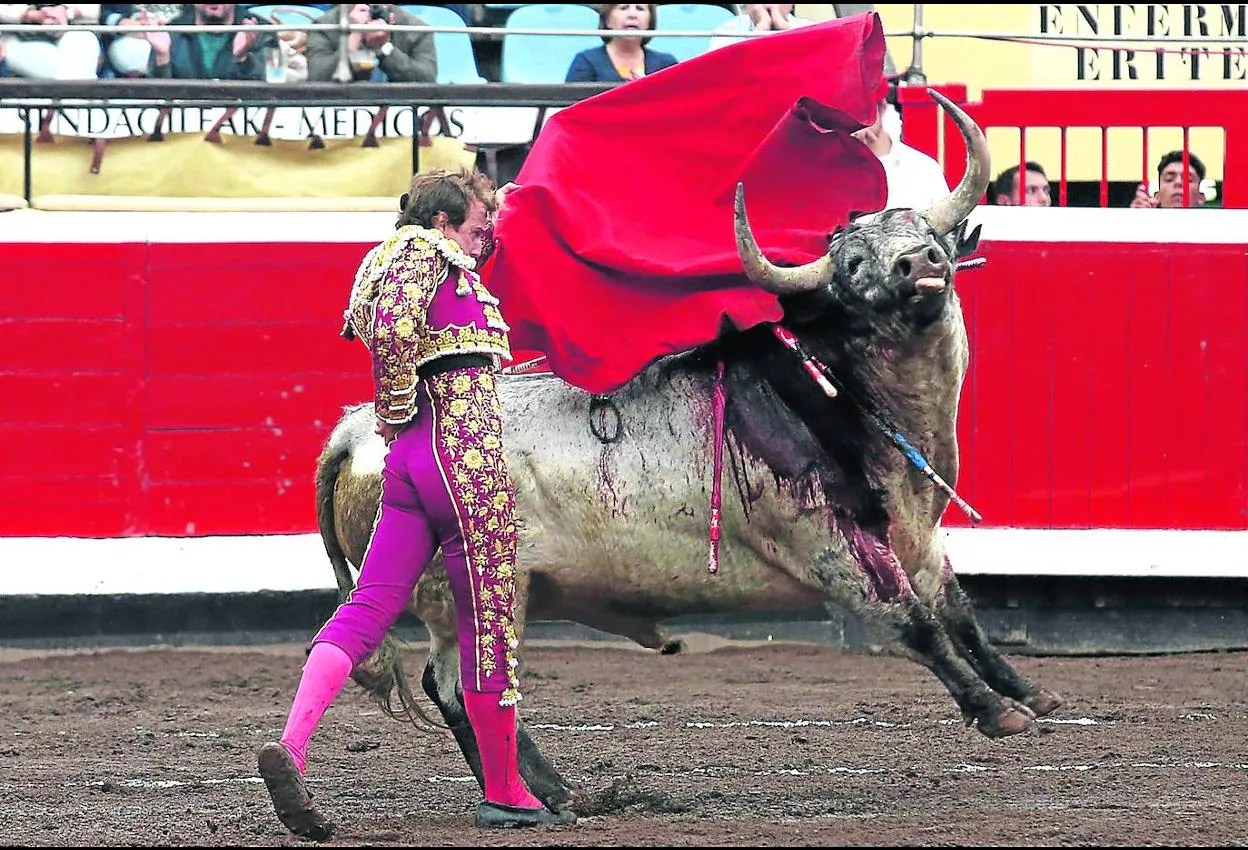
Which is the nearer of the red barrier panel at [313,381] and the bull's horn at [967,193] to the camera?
the bull's horn at [967,193]

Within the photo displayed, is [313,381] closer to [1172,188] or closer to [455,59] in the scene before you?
[455,59]

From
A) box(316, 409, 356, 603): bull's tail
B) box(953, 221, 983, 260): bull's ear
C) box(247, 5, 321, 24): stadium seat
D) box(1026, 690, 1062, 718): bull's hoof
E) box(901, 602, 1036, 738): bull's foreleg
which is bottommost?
box(1026, 690, 1062, 718): bull's hoof

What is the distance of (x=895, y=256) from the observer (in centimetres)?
475

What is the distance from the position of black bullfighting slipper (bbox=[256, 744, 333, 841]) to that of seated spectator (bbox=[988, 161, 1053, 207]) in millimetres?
4222

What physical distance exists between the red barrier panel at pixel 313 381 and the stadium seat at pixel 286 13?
1.08 meters

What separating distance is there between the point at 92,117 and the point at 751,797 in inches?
160

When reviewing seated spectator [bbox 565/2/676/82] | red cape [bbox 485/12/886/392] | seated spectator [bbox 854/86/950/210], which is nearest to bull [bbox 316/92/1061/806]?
red cape [bbox 485/12/886/392]

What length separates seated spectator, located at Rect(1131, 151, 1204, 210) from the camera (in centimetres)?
766

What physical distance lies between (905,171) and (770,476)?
2385 mm

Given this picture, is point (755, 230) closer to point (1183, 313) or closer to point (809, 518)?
point (809, 518)

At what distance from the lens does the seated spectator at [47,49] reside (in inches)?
323

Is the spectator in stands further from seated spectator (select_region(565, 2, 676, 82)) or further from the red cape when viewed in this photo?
the red cape

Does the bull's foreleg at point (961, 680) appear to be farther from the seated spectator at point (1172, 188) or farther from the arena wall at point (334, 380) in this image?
the seated spectator at point (1172, 188)

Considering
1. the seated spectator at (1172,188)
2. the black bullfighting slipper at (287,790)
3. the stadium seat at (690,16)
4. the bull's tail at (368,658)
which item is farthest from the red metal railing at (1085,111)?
the black bullfighting slipper at (287,790)
